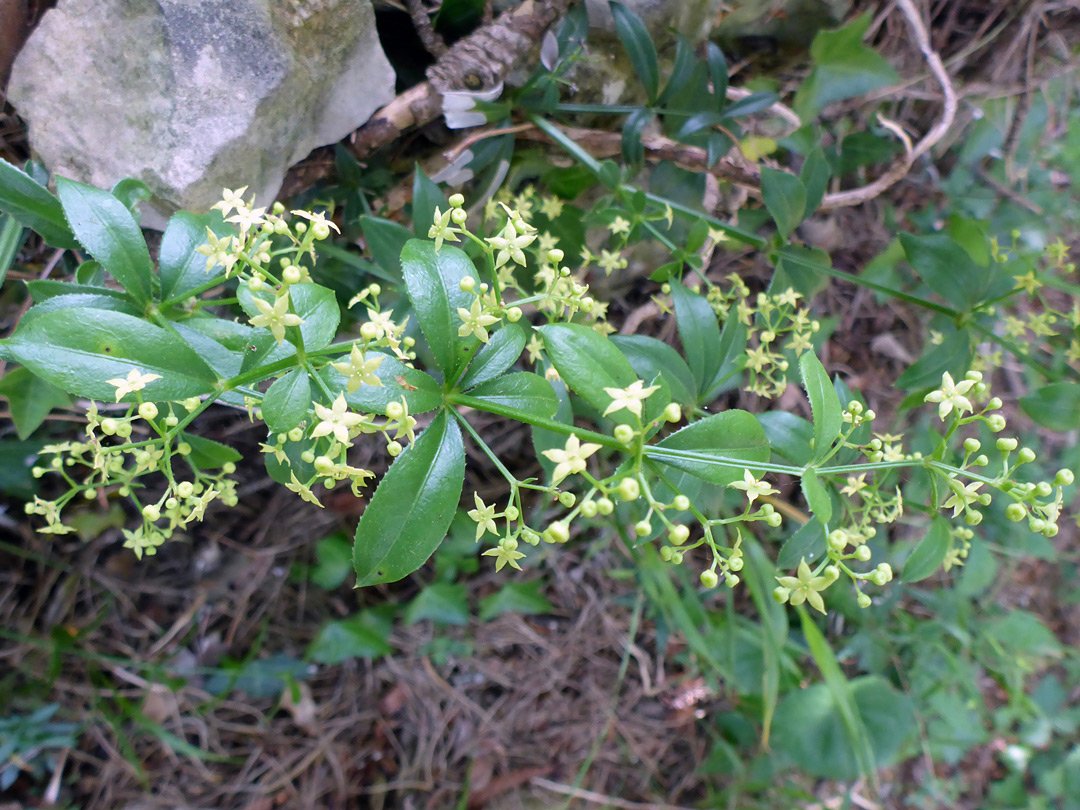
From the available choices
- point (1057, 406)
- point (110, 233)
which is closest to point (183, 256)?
point (110, 233)

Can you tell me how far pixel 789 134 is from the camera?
306 centimetres

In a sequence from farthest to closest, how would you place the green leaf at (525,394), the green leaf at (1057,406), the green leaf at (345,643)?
the green leaf at (345,643) → the green leaf at (1057,406) → the green leaf at (525,394)

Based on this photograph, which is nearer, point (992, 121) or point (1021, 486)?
point (1021, 486)

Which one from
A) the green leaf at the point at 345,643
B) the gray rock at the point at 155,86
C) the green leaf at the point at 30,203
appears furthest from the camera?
the green leaf at the point at 345,643

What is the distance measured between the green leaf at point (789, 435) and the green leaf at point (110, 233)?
5.41 ft

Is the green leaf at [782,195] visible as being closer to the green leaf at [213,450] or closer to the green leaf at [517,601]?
the green leaf at [213,450]

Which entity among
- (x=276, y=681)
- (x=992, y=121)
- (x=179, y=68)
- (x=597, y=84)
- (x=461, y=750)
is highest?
(x=179, y=68)

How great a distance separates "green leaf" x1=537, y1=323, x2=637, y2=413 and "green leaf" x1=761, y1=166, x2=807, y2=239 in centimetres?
122

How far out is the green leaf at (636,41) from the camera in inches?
94.7

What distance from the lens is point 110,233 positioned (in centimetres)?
166

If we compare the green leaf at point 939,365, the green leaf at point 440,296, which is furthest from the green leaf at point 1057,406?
the green leaf at point 440,296

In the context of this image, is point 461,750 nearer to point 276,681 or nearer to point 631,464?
point 276,681

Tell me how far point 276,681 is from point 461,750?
43.0 inches

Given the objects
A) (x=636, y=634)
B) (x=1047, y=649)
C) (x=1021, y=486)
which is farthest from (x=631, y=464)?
(x=1047, y=649)
